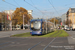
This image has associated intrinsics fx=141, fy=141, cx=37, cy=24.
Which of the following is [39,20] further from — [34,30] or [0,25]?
[0,25]

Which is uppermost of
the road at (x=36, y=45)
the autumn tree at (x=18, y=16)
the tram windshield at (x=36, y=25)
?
the autumn tree at (x=18, y=16)

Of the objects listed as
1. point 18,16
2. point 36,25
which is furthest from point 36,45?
point 18,16

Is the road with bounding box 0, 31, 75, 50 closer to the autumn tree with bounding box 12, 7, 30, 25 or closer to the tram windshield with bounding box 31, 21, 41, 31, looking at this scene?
the tram windshield with bounding box 31, 21, 41, 31

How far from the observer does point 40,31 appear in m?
27.0

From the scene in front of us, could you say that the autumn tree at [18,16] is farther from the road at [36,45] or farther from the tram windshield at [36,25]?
the road at [36,45]

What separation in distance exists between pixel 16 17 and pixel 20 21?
10.8 feet

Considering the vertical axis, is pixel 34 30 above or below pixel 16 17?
below

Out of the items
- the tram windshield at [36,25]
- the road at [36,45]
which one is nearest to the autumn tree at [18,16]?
the tram windshield at [36,25]

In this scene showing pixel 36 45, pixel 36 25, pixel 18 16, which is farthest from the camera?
pixel 18 16

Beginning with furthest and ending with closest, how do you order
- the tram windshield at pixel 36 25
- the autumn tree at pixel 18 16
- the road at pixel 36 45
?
the autumn tree at pixel 18 16 < the tram windshield at pixel 36 25 < the road at pixel 36 45

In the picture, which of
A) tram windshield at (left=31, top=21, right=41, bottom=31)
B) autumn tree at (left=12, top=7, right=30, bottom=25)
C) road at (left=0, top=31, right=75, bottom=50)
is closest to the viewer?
road at (left=0, top=31, right=75, bottom=50)

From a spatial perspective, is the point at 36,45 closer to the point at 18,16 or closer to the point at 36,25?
the point at 36,25

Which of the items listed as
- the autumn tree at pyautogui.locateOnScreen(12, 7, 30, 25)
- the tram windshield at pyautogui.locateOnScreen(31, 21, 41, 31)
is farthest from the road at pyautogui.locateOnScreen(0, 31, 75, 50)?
the autumn tree at pyautogui.locateOnScreen(12, 7, 30, 25)

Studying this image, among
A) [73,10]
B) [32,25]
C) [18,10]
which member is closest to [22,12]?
[18,10]
